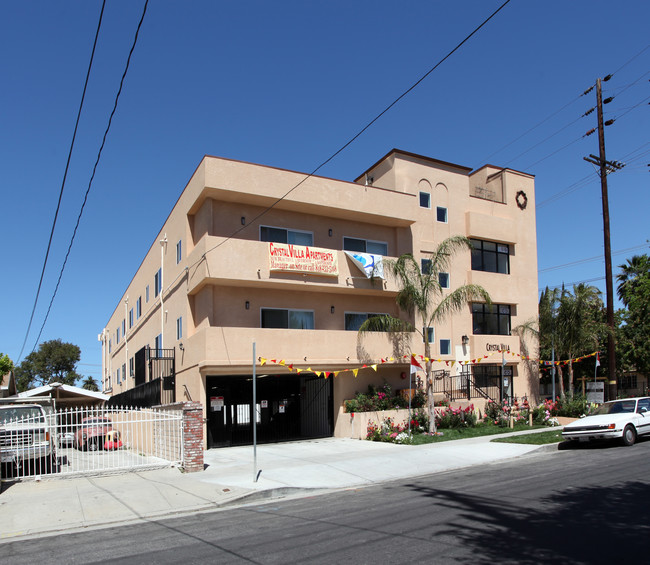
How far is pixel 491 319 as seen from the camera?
27.6m

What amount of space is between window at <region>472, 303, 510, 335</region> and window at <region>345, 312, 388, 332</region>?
228 inches

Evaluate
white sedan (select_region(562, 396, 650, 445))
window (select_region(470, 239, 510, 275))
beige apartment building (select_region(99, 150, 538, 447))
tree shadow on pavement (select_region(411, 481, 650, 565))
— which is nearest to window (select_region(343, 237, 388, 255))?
beige apartment building (select_region(99, 150, 538, 447))

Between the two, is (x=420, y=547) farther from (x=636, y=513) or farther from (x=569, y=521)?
(x=636, y=513)

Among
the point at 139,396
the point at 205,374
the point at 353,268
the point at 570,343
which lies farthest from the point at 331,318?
the point at 570,343

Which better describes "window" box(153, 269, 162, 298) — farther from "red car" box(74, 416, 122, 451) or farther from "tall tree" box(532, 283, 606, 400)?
"tall tree" box(532, 283, 606, 400)

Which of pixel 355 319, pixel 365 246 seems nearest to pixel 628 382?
pixel 355 319

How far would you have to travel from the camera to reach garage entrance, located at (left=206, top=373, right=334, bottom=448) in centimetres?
2091

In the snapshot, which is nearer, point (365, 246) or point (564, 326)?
point (365, 246)

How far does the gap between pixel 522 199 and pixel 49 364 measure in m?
61.0

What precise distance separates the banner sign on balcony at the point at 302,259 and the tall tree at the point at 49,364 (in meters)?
57.6

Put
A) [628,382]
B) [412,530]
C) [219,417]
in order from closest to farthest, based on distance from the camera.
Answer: [412,530], [219,417], [628,382]

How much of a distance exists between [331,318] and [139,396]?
9.86 meters

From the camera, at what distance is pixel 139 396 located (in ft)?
86.7

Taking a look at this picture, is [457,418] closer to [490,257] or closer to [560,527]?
[490,257]
